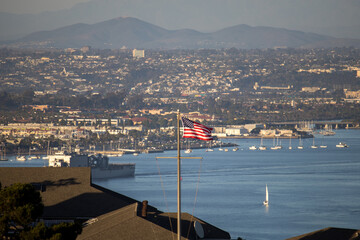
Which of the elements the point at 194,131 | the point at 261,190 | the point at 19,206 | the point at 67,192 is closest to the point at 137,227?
the point at 194,131

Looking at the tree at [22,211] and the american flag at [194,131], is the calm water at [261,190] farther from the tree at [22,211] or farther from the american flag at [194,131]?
the tree at [22,211]

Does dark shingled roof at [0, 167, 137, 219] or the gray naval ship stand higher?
dark shingled roof at [0, 167, 137, 219]

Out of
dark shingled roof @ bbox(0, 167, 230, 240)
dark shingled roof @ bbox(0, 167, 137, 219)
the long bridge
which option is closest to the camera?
dark shingled roof @ bbox(0, 167, 230, 240)

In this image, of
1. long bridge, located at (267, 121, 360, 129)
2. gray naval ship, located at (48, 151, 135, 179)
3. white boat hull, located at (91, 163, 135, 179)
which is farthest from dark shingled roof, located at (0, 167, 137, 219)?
long bridge, located at (267, 121, 360, 129)

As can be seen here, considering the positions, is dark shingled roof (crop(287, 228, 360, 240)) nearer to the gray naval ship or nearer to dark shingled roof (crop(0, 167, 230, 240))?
dark shingled roof (crop(0, 167, 230, 240))

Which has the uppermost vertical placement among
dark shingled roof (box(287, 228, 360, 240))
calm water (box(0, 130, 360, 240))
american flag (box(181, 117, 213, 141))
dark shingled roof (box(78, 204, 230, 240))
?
american flag (box(181, 117, 213, 141))

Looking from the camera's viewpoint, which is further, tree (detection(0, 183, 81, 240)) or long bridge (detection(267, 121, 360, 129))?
long bridge (detection(267, 121, 360, 129))

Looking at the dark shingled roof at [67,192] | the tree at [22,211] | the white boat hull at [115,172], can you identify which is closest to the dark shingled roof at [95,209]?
the dark shingled roof at [67,192]

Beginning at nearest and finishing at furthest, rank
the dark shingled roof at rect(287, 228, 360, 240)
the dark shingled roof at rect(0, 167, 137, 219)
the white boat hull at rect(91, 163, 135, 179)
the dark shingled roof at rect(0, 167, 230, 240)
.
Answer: the dark shingled roof at rect(0, 167, 230, 240) → the dark shingled roof at rect(287, 228, 360, 240) → the dark shingled roof at rect(0, 167, 137, 219) → the white boat hull at rect(91, 163, 135, 179)

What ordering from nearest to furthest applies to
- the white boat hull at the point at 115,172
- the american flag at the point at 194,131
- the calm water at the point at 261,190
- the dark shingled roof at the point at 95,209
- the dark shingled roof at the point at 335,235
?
the american flag at the point at 194,131
the dark shingled roof at the point at 95,209
the dark shingled roof at the point at 335,235
the calm water at the point at 261,190
the white boat hull at the point at 115,172
